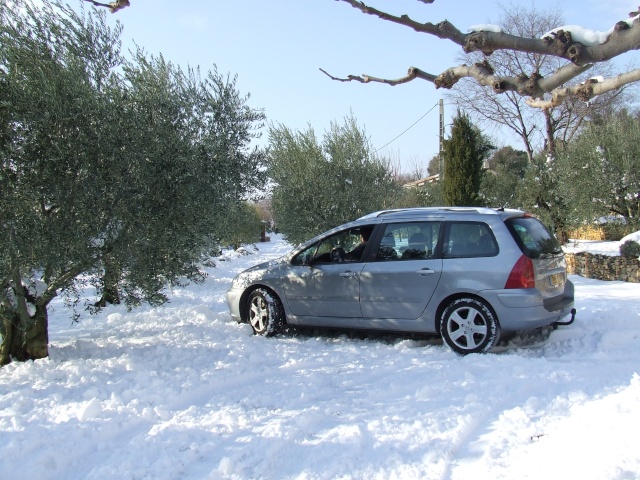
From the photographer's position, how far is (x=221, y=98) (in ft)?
20.3

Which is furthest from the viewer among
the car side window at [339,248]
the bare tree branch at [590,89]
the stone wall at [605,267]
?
the stone wall at [605,267]

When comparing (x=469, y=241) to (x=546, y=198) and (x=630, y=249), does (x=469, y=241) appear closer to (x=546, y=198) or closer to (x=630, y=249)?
(x=630, y=249)

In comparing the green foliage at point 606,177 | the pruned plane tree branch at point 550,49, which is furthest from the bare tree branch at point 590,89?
the green foliage at point 606,177

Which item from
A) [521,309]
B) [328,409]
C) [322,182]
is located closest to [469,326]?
[521,309]

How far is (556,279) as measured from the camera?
607cm

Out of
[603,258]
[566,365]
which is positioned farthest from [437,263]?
[603,258]

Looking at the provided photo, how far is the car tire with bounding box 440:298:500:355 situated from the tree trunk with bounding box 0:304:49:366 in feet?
15.4

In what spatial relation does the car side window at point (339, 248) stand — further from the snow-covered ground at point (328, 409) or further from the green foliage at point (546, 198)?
the green foliage at point (546, 198)

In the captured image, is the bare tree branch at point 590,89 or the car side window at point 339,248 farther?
the car side window at point 339,248

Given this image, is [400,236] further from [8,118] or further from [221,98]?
[8,118]

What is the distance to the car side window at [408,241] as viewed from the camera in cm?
633

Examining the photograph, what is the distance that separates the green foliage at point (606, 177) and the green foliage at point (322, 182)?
24.9 feet

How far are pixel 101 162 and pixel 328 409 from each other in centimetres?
325

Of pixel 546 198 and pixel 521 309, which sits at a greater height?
pixel 546 198
